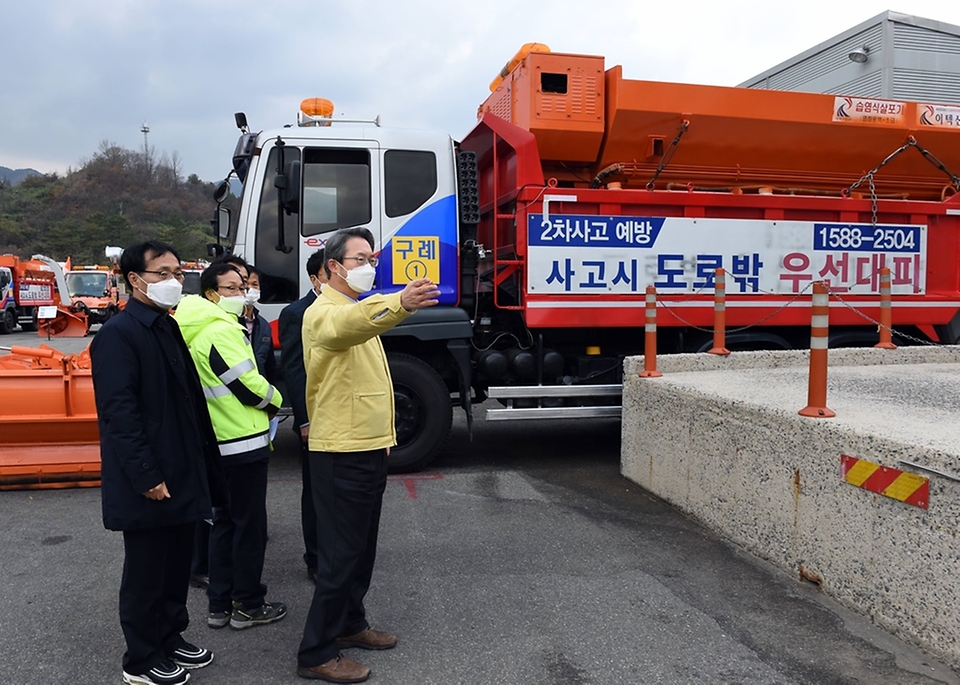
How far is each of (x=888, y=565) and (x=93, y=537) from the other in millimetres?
4339

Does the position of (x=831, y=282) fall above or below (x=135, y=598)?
above

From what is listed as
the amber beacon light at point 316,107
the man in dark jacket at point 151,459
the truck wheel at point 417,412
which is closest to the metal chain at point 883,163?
the truck wheel at point 417,412

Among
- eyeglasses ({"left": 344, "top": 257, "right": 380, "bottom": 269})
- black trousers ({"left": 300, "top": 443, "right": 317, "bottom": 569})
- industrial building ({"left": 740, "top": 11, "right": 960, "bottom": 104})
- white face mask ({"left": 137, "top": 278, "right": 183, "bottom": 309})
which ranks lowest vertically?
black trousers ({"left": 300, "top": 443, "right": 317, "bottom": 569})

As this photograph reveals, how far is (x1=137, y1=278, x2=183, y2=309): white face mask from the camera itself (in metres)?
2.85

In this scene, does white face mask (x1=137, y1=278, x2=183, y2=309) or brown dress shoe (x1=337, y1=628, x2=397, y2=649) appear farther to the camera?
brown dress shoe (x1=337, y1=628, x2=397, y2=649)

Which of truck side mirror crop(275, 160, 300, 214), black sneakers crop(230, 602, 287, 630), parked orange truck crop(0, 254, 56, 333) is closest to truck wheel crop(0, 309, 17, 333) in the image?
parked orange truck crop(0, 254, 56, 333)

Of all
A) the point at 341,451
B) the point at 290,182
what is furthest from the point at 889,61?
the point at 341,451

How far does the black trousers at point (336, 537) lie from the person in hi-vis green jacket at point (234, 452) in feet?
2.00

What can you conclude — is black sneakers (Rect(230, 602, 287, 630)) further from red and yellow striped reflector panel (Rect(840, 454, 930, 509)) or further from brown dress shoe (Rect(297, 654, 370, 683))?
red and yellow striped reflector panel (Rect(840, 454, 930, 509))

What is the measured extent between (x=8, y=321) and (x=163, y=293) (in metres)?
25.9

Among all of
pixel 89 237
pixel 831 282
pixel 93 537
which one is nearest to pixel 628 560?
pixel 93 537

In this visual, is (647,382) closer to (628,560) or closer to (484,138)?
(628,560)

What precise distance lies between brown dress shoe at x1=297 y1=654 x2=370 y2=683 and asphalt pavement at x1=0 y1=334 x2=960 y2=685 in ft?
0.22

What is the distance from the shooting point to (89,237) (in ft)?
167
